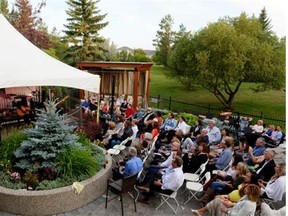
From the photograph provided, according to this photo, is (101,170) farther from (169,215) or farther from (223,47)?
(223,47)

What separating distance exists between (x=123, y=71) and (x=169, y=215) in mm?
10508

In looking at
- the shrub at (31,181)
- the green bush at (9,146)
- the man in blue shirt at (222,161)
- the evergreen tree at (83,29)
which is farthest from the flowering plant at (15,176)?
the evergreen tree at (83,29)

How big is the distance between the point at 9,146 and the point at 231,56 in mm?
14237

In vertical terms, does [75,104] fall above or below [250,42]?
below

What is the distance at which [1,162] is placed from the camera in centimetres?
625

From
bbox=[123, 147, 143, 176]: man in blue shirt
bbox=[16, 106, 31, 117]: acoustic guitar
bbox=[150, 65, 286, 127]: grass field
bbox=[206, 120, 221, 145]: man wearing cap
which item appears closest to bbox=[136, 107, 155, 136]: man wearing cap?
bbox=[206, 120, 221, 145]: man wearing cap

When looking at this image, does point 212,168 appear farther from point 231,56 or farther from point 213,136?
point 231,56

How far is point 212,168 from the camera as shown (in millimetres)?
6867

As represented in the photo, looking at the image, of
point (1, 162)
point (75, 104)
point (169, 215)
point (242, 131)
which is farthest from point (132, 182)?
point (75, 104)

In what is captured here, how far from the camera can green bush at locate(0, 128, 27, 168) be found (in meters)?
6.34

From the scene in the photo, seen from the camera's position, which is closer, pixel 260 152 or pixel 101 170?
pixel 101 170

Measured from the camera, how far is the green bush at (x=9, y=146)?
6336 mm

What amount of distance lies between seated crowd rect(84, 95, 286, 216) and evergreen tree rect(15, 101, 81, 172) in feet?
4.69

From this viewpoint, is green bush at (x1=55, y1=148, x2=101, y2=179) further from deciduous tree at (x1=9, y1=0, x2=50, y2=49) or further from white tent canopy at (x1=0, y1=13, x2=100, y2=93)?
deciduous tree at (x1=9, y1=0, x2=50, y2=49)
